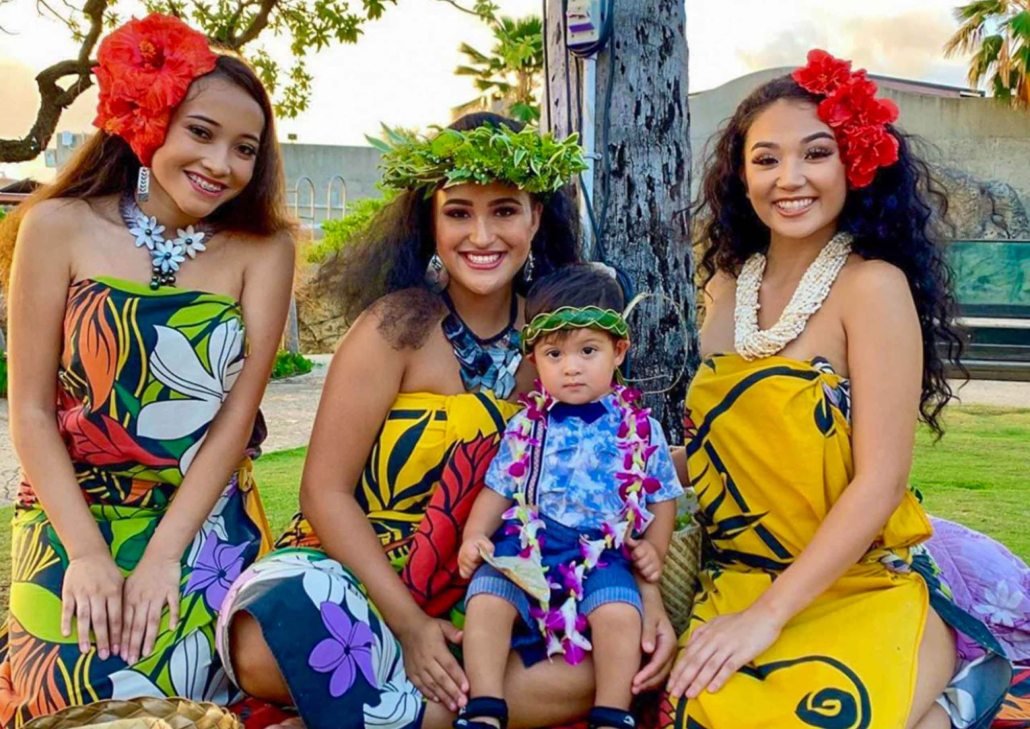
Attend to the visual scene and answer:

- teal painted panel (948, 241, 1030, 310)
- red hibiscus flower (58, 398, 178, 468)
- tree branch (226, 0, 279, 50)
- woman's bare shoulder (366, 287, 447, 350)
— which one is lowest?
teal painted panel (948, 241, 1030, 310)

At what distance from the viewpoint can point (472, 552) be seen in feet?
8.35

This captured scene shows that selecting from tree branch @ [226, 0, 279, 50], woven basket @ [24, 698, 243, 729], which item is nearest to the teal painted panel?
tree branch @ [226, 0, 279, 50]

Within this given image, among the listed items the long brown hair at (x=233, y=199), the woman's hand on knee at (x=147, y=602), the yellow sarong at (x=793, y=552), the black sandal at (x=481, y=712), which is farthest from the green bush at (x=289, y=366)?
the black sandal at (x=481, y=712)

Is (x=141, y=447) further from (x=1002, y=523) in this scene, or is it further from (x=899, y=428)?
(x=1002, y=523)

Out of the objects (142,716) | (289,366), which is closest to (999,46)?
(289,366)

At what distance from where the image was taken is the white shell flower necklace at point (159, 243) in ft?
9.38

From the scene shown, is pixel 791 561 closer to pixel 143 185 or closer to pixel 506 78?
pixel 143 185

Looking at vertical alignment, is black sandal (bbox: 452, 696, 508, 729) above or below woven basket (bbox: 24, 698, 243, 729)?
below

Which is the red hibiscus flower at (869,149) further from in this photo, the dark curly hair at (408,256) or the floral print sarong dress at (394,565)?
the floral print sarong dress at (394,565)

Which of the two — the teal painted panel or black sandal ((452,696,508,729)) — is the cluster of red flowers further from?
the teal painted panel

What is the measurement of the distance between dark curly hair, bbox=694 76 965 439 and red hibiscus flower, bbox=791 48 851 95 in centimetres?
4

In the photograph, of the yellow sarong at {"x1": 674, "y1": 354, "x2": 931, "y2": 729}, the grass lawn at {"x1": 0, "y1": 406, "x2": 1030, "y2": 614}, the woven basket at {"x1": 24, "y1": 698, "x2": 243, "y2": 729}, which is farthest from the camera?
the grass lawn at {"x1": 0, "y1": 406, "x2": 1030, "y2": 614}

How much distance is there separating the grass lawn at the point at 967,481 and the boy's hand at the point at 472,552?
255 centimetres

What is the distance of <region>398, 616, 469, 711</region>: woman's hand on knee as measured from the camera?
2461 millimetres
